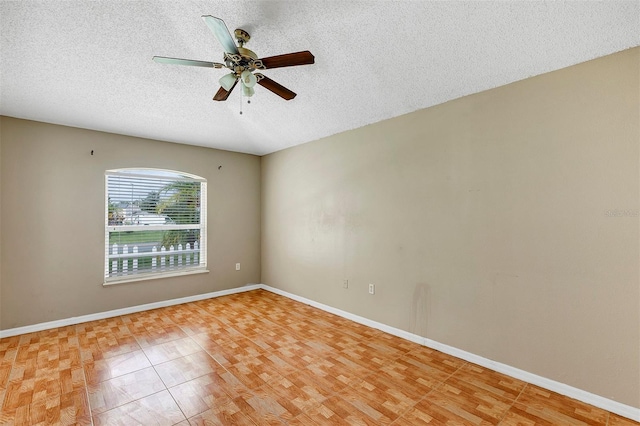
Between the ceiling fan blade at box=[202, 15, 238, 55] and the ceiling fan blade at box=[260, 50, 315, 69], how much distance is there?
0.70 feet

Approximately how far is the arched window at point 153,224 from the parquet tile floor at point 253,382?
0.98 meters

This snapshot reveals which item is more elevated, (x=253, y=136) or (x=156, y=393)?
(x=253, y=136)

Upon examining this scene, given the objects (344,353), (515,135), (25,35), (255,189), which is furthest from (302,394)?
(255,189)

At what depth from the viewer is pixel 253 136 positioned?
171 inches

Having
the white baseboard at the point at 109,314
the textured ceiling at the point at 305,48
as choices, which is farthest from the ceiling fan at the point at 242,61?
the white baseboard at the point at 109,314

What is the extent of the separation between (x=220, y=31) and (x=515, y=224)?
8.58 ft

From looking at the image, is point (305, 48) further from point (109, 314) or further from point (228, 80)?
point (109, 314)

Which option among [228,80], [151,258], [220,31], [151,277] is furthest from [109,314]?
[220,31]

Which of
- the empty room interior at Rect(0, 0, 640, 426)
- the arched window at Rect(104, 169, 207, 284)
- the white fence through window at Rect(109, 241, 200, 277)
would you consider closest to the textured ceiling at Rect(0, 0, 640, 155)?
the empty room interior at Rect(0, 0, 640, 426)

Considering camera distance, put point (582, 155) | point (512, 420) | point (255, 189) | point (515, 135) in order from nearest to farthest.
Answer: point (512, 420) → point (582, 155) → point (515, 135) → point (255, 189)

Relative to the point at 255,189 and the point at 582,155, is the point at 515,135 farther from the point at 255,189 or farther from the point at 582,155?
the point at 255,189

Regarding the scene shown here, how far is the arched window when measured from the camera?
3.97 metres

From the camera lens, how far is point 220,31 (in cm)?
166

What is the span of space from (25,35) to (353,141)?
3109 millimetres
